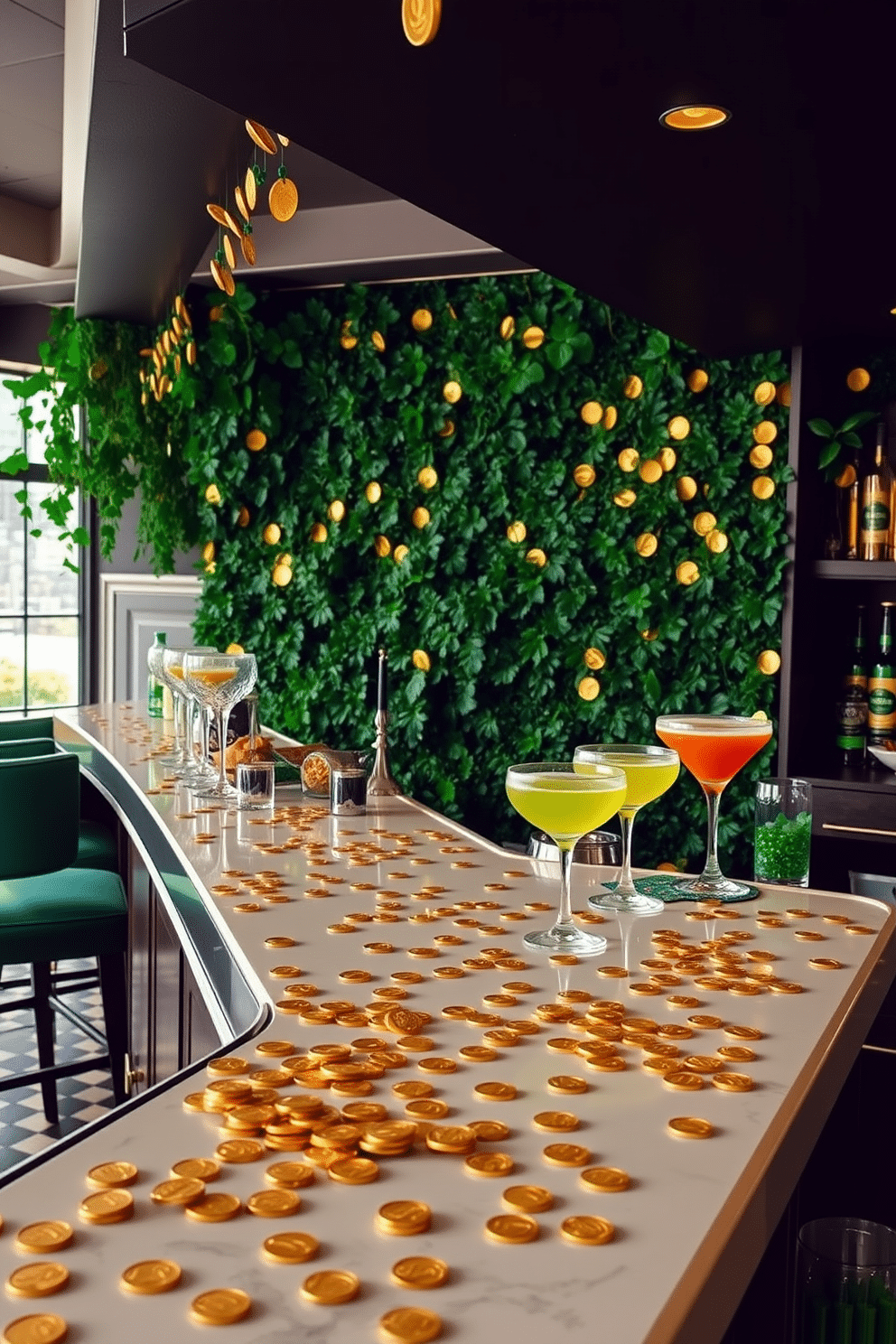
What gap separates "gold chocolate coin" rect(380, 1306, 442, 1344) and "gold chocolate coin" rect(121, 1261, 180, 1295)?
124mm

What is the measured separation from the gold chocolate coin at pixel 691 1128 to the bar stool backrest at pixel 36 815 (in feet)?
6.40

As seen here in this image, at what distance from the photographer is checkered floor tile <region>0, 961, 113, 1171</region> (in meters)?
3.25

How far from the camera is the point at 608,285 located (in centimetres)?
313

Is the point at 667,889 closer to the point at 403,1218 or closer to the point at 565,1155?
the point at 565,1155

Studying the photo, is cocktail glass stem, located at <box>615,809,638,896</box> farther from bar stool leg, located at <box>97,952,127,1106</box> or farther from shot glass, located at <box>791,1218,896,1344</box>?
bar stool leg, located at <box>97,952,127,1106</box>

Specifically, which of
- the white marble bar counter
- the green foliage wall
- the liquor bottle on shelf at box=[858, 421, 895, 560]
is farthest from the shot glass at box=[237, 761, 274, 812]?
the liquor bottle on shelf at box=[858, 421, 895, 560]

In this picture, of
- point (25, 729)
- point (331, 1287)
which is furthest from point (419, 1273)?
point (25, 729)

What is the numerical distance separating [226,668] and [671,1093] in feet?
5.63

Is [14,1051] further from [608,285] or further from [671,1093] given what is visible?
[671,1093]

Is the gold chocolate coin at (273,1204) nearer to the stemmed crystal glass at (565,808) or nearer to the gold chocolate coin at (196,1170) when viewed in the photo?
the gold chocolate coin at (196,1170)

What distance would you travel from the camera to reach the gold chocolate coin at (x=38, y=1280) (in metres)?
0.68

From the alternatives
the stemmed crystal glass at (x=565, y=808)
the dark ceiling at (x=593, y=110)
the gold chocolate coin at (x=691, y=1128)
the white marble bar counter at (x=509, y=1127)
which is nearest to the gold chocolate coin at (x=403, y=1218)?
the white marble bar counter at (x=509, y=1127)

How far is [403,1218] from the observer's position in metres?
0.76

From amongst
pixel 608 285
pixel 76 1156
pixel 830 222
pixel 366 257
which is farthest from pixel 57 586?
pixel 76 1156
